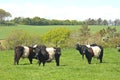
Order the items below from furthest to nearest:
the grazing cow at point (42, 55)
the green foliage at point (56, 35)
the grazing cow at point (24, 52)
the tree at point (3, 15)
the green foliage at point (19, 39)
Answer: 1. the tree at point (3, 15)
2. the green foliage at point (56, 35)
3. the green foliage at point (19, 39)
4. the grazing cow at point (24, 52)
5. the grazing cow at point (42, 55)

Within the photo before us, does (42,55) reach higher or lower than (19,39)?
higher

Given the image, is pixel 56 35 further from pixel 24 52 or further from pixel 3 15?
pixel 24 52

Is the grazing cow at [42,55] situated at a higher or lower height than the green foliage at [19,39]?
higher

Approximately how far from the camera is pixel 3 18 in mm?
109062

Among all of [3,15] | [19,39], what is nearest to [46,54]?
[19,39]

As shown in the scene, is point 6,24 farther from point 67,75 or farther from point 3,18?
point 67,75

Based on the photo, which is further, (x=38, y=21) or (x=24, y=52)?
(x=38, y=21)

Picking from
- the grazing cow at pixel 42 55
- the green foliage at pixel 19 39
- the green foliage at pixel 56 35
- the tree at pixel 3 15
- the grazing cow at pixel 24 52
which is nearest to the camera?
the grazing cow at pixel 42 55

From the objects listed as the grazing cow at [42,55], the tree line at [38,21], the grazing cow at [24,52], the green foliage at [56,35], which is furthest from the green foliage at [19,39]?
the tree line at [38,21]

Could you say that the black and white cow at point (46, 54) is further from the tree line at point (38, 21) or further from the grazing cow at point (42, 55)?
the tree line at point (38, 21)

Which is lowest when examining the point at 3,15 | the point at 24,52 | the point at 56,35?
the point at 56,35

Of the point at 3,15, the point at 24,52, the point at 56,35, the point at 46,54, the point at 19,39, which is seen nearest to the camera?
the point at 46,54

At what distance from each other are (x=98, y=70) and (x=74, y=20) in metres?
112

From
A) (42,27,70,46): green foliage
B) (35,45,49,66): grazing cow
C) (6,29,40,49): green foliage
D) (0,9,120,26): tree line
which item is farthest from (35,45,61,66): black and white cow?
(0,9,120,26): tree line
